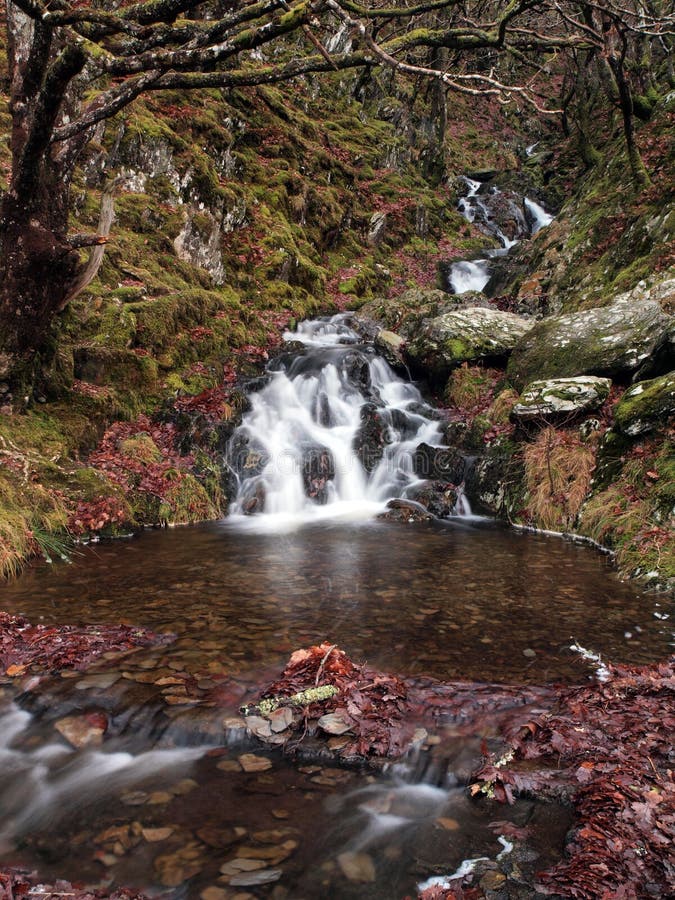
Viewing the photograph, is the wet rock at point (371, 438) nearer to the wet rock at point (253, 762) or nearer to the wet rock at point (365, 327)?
the wet rock at point (365, 327)

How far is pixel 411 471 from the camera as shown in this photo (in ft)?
34.7

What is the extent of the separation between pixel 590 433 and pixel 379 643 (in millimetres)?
5932

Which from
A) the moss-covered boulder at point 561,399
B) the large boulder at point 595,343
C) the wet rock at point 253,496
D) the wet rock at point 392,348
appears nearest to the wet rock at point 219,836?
the wet rock at point 253,496

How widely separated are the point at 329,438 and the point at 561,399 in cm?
448

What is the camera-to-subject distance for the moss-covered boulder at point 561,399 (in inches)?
345

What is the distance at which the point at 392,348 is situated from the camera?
13.6 metres

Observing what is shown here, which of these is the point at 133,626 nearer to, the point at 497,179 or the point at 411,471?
the point at 411,471

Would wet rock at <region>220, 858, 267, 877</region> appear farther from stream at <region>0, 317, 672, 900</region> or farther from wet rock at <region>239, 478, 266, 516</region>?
wet rock at <region>239, 478, 266, 516</region>

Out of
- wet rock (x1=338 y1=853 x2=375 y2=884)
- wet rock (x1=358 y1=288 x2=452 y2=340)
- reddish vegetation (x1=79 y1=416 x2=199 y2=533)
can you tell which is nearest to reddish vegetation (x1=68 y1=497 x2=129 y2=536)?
reddish vegetation (x1=79 y1=416 x2=199 y2=533)

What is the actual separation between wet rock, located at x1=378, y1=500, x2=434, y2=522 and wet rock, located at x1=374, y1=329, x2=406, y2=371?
4.82m

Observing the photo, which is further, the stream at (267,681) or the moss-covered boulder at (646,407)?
the moss-covered boulder at (646,407)

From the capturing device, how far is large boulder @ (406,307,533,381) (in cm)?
1187

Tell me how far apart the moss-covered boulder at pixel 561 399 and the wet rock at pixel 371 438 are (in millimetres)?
2802

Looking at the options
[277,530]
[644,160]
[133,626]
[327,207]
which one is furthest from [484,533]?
[327,207]
